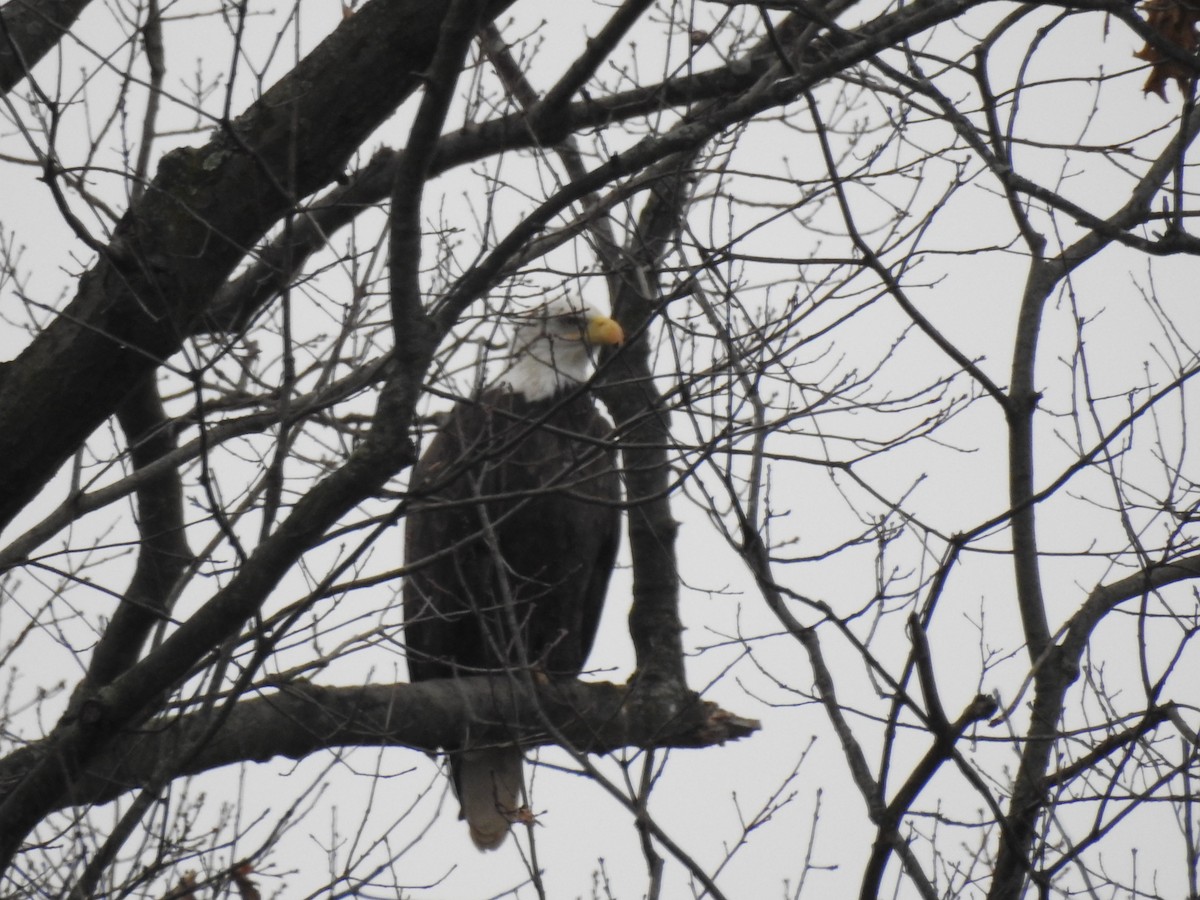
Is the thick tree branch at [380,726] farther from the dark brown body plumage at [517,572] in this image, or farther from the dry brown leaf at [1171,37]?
the dry brown leaf at [1171,37]

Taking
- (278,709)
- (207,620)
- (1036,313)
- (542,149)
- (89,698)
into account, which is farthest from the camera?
(278,709)

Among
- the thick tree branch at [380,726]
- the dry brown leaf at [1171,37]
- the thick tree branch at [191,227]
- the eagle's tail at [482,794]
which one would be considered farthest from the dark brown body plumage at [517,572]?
the dry brown leaf at [1171,37]

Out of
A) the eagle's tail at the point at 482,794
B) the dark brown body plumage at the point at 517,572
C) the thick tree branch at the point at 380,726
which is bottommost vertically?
the thick tree branch at the point at 380,726

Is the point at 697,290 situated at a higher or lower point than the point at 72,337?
higher

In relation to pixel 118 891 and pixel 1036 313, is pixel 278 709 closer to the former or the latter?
pixel 118 891

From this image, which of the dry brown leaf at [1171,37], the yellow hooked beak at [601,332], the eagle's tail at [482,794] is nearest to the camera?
the dry brown leaf at [1171,37]

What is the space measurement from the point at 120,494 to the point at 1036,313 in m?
1.92

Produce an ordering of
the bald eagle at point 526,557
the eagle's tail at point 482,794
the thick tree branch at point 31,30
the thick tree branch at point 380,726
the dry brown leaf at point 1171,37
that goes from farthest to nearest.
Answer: the eagle's tail at point 482,794
the bald eagle at point 526,557
the thick tree branch at point 31,30
the thick tree branch at point 380,726
the dry brown leaf at point 1171,37

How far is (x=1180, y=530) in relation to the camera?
2764mm

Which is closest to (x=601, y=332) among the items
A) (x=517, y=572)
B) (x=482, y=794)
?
(x=517, y=572)

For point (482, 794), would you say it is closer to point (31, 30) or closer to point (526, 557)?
point (526, 557)

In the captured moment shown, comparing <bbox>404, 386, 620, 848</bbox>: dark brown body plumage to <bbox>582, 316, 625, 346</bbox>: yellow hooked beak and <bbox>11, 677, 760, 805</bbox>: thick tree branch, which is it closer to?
<bbox>582, 316, 625, 346</bbox>: yellow hooked beak

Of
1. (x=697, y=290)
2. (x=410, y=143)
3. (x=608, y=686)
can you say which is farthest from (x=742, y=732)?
(x=410, y=143)

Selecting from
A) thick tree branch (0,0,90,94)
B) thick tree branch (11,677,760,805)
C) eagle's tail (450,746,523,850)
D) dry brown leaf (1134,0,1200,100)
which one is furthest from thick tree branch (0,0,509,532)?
eagle's tail (450,746,523,850)
